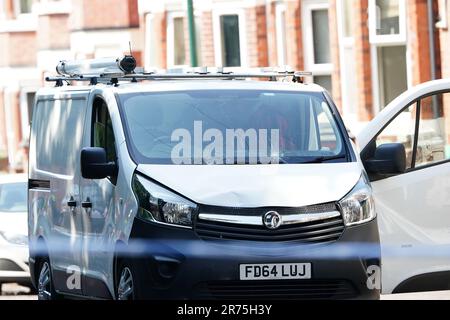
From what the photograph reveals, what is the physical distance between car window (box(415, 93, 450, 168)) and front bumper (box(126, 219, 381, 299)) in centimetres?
195

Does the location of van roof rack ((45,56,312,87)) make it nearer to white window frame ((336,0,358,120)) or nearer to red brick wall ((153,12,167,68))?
white window frame ((336,0,358,120))

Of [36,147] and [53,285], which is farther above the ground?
[36,147]

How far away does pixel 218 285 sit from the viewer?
1198cm

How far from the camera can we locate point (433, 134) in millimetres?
14078

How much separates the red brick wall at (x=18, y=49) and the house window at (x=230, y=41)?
11176mm

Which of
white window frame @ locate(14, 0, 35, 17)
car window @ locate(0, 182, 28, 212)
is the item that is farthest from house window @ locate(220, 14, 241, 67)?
car window @ locate(0, 182, 28, 212)

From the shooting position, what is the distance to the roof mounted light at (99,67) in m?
14.1

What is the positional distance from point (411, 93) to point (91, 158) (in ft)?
9.23

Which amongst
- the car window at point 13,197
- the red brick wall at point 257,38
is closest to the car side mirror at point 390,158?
the car window at point 13,197

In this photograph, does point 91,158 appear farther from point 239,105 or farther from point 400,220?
point 400,220

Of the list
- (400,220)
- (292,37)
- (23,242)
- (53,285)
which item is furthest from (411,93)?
(292,37)

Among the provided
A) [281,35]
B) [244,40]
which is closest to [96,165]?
[281,35]
